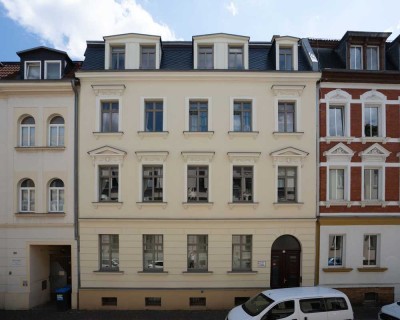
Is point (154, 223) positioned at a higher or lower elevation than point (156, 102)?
lower

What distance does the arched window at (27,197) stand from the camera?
14.0m

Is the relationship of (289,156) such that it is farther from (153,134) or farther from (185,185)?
(153,134)

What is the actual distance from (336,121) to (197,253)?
29.8 ft

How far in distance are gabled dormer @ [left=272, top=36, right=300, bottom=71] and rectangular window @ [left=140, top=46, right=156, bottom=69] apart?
19.3 feet

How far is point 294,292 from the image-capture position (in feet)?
33.7

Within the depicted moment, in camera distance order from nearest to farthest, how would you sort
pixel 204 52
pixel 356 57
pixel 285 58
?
1. pixel 204 52
2. pixel 285 58
3. pixel 356 57

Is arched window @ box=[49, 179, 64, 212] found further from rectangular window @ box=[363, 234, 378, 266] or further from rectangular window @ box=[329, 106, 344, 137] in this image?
rectangular window @ box=[363, 234, 378, 266]

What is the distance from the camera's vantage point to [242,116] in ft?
46.2

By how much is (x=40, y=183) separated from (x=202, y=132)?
7.82 metres

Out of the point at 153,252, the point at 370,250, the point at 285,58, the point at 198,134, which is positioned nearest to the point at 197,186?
the point at 198,134

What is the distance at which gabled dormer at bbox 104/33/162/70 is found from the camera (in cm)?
1400

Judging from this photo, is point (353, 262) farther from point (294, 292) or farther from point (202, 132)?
point (202, 132)

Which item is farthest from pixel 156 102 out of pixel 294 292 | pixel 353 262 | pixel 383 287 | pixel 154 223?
pixel 383 287

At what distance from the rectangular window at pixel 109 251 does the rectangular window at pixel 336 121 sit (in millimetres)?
11358
